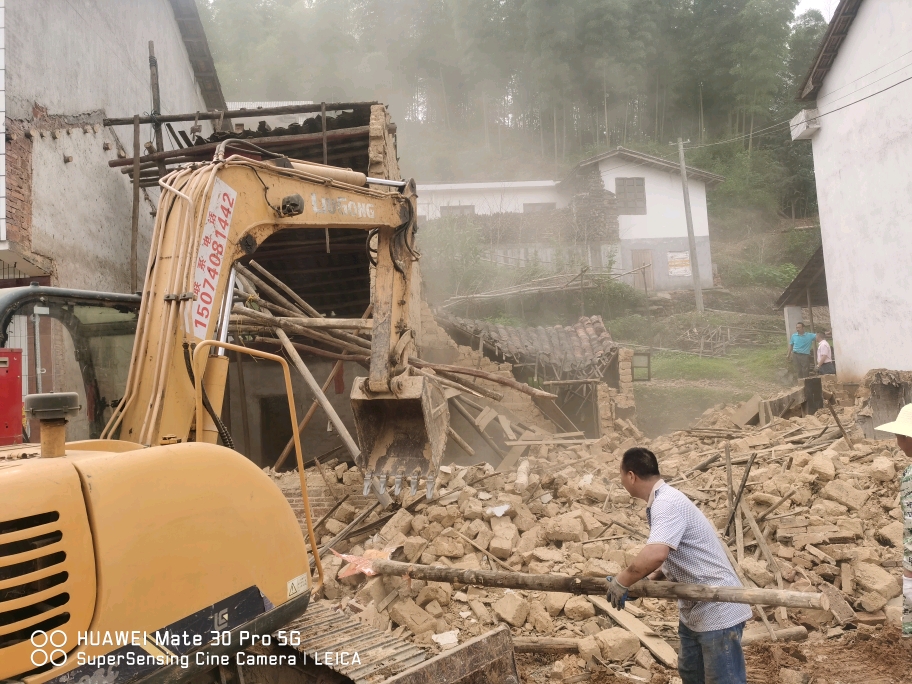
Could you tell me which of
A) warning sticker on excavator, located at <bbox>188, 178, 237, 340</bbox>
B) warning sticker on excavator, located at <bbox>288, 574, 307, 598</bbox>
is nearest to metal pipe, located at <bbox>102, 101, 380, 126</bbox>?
warning sticker on excavator, located at <bbox>188, 178, 237, 340</bbox>

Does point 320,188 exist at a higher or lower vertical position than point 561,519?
higher

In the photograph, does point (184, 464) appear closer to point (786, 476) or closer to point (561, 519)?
point (561, 519)

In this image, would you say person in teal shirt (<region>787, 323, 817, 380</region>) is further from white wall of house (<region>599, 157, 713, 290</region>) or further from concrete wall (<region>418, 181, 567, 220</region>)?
concrete wall (<region>418, 181, 567, 220</region>)

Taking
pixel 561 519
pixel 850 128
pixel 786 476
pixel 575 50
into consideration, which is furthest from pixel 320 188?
pixel 575 50

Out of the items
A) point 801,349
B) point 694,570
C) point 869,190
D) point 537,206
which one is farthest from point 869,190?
point 537,206

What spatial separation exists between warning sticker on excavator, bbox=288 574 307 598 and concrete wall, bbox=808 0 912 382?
13.4m

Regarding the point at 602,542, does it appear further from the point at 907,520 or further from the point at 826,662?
A: the point at 907,520

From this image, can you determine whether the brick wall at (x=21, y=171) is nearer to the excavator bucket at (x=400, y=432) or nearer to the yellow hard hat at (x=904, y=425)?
the excavator bucket at (x=400, y=432)

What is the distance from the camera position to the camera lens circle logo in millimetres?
2125

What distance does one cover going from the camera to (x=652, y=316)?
99.2 feet

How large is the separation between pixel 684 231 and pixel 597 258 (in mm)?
4896

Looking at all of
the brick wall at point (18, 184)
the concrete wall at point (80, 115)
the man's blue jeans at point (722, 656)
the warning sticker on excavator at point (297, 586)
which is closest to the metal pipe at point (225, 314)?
the warning sticker on excavator at point (297, 586)

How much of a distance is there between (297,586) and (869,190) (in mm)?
14740

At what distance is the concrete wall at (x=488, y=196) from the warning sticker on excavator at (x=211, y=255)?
3100 centimetres
